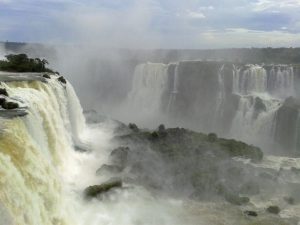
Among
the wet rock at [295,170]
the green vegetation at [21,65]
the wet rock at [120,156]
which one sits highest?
the green vegetation at [21,65]

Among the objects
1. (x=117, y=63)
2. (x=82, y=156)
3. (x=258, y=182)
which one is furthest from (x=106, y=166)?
A: (x=117, y=63)

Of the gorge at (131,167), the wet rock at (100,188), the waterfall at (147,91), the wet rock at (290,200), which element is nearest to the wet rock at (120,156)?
the gorge at (131,167)

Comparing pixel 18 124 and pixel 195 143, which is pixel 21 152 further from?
pixel 195 143

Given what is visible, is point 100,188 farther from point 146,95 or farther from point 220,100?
point 146,95

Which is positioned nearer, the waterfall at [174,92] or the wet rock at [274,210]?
the wet rock at [274,210]

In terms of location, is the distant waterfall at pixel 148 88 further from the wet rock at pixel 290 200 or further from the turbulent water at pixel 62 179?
the wet rock at pixel 290 200

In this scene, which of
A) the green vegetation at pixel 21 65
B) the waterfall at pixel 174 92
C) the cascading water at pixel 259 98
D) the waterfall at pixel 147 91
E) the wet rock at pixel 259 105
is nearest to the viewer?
the green vegetation at pixel 21 65

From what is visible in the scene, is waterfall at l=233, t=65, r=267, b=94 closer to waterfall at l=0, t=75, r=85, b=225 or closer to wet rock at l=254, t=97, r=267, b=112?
wet rock at l=254, t=97, r=267, b=112
